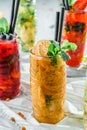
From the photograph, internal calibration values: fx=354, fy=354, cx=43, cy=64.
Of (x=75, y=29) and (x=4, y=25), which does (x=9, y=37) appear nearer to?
(x=4, y=25)

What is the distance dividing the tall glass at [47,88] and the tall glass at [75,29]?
0.42 meters

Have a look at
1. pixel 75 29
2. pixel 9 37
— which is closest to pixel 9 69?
pixel 9 37

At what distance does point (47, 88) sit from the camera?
3.25 feet

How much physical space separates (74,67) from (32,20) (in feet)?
1.01

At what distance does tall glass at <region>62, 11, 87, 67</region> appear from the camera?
138 cm

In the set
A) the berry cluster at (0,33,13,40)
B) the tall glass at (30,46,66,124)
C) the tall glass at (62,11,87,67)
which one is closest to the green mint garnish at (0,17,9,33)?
the berry cluster at (0,33,13,40)

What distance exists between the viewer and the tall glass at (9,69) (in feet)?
3.62

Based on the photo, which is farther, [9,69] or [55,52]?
[9,69]

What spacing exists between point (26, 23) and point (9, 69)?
0.48 metres

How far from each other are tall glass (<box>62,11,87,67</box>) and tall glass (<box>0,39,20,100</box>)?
1.08 ft

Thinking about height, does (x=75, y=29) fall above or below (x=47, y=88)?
above

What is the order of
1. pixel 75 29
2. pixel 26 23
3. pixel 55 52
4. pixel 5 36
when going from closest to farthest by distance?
pixel 55 52
pixel 5 36
pixel 75 29
pixel 26 23

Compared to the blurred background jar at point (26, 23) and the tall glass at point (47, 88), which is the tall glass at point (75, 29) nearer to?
the blurred background jar at point (26, 23)

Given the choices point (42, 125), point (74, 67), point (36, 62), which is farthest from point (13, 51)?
point (74, 67)
